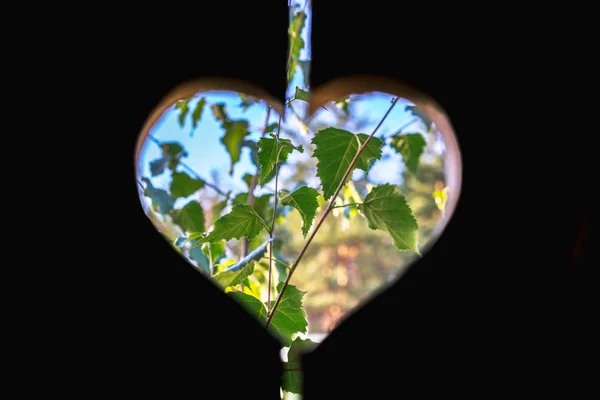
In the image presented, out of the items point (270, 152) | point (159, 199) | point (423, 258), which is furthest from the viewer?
point (159, 199)

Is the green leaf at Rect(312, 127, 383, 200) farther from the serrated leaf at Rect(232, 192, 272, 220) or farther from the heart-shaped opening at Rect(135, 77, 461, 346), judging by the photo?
the serrated leaf at Rect(232, 192, 272, 220)

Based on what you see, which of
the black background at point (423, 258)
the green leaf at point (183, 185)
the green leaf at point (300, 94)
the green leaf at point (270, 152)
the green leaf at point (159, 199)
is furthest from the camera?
the green leaf at point (183, 185)

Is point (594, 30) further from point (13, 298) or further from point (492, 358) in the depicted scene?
point (13, 298)

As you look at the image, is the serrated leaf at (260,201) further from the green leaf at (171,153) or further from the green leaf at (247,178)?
the green leaf at (171,153)

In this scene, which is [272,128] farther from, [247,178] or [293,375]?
[293,375]

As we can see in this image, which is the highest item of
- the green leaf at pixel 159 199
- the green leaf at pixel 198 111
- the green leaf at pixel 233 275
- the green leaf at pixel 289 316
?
the green leaf at pixel 198 111

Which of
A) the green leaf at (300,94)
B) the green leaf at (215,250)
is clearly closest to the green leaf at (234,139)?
the green leaf at (215,250)

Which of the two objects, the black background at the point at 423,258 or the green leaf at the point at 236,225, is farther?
the green leaf at the point at 236,225

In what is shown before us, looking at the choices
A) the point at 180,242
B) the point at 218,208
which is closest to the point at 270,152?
the point at 180,242
